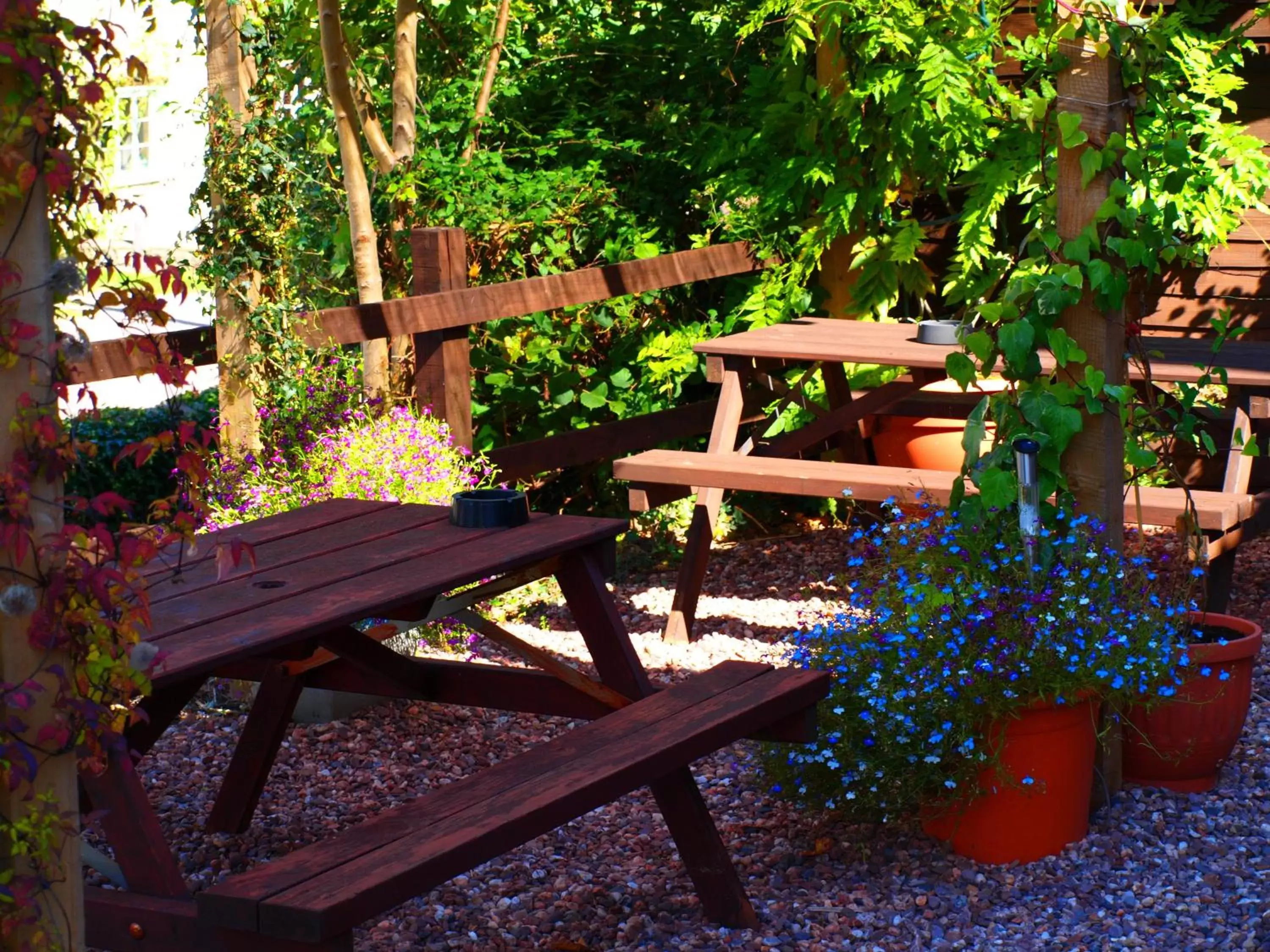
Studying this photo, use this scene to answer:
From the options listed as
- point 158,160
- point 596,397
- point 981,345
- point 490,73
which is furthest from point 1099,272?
point 158,160

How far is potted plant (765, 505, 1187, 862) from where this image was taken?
3064 millimetres

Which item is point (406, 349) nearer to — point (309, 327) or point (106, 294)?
point (309, 327)

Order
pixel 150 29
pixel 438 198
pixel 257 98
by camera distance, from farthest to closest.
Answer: pixel 438 198 → pixel 257 98 → pixel 150 29

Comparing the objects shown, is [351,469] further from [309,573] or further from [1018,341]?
[1018,341]

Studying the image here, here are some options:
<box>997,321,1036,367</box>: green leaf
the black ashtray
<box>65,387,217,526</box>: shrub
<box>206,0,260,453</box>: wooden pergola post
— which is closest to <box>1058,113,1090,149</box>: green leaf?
<box>997,321,1036,367</box>: green leaf

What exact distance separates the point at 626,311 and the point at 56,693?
4.81 metres

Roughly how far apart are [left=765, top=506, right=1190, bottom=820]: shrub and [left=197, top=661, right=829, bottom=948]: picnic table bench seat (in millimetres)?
248

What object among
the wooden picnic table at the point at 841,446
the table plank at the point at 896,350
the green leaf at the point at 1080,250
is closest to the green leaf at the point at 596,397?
the wooden picnic table at the point at 841,446

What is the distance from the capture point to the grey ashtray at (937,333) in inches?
207

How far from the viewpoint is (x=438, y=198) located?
6125mm

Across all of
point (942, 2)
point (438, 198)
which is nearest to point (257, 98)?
point (438, 198)

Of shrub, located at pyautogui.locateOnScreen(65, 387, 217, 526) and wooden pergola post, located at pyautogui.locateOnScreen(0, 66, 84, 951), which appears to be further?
shrub, located at pyautogui.locateOnScreen(65, 387, 217, 526)

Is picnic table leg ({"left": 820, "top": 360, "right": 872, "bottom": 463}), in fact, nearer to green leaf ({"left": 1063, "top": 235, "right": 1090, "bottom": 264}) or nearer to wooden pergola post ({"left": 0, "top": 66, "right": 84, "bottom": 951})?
green leaf ({"left": 1063, "top": 235, "right": 1090, "bottom": 264})

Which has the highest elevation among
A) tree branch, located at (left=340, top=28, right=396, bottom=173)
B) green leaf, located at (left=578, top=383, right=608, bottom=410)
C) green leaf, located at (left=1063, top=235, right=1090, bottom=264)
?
tree branch, located at (left=340, top=28, right=396, bottom=173)
